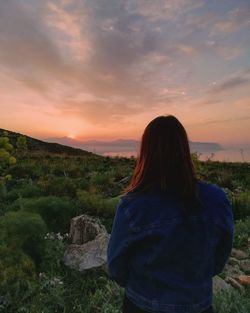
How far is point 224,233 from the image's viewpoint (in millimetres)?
2402

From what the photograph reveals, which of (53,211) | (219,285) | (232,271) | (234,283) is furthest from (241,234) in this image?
(53,211)

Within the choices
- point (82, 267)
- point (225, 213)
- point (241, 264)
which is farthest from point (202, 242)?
point (241, 264)

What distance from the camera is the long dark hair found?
7.44 feet

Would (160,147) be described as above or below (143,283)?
above

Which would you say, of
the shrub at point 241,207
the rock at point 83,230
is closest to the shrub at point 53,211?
the rock at point 83,230

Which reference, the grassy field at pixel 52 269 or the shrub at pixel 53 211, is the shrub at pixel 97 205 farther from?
the shrub at pixel 53 211

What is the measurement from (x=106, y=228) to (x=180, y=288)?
5.28 metres

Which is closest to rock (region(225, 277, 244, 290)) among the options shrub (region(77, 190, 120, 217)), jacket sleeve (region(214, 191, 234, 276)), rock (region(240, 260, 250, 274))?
rock (region(240, 260, 250, 274))

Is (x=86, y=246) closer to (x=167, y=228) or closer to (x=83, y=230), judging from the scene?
(x=83, y=230)

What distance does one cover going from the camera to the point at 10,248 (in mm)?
5461

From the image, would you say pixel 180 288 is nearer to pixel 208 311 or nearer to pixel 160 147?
pixel 208 311

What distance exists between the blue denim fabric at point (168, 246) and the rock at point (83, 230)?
4338mm

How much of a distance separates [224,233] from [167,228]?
0.43 m

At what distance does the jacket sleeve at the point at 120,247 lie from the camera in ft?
7.49
